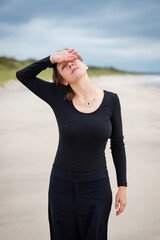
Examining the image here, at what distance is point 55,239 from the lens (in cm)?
209

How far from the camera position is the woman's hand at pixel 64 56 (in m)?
2.00

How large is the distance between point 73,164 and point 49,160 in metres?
4.07

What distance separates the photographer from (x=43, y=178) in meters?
5.04

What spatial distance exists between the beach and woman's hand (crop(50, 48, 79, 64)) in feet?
8.00

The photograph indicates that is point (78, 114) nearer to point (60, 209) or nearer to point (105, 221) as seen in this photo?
point (60, 209)

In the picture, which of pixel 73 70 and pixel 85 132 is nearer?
pixel 85 132

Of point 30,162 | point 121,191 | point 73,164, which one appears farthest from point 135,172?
point 73,164

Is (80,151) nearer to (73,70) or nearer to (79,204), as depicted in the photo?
(79,204)

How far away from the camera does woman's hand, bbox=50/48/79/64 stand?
2.00m

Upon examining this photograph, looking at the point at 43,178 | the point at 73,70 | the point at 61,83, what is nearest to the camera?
the point at 73,70

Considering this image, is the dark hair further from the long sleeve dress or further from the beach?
Answer: the beach

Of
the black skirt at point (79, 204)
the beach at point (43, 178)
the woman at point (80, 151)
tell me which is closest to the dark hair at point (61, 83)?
the woman at point (80, 151)

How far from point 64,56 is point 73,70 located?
14 centimetres

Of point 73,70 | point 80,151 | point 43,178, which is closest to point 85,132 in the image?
point 80,151
